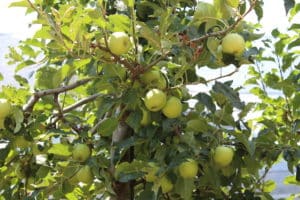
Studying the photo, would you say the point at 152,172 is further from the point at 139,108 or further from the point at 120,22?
the point at 120,22

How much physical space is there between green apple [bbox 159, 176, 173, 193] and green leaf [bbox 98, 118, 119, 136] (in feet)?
0.46

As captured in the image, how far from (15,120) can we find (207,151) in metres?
0.37

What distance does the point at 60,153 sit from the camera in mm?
1001

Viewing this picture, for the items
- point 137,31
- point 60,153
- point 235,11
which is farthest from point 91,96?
point 235,11

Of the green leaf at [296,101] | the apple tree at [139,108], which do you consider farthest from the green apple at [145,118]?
the green leaf at [296,101]

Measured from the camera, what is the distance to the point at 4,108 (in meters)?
A: 0.93

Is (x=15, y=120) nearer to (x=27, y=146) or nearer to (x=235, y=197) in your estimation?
(x=27, y=146)

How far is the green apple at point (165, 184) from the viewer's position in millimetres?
924

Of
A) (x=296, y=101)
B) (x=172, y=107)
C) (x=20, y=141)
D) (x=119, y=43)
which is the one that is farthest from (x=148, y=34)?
(x=296, y=101)

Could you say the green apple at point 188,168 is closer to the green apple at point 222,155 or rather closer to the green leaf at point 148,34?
the green apple at point 222,155

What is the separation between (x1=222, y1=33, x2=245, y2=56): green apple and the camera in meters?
0.80

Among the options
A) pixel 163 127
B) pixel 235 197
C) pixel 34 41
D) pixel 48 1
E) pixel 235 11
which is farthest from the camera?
pixel 48 1

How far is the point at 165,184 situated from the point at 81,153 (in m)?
0.17

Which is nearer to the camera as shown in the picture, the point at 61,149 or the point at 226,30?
the point at 226,30
